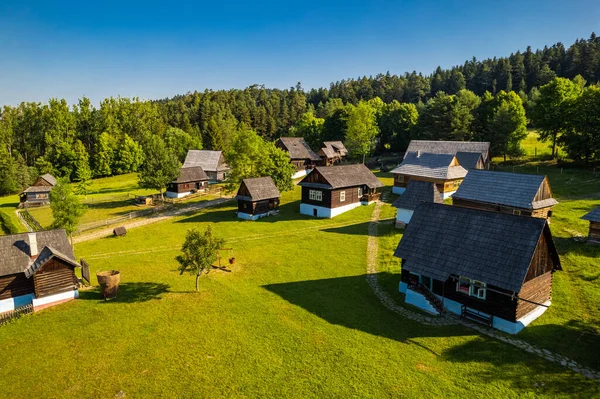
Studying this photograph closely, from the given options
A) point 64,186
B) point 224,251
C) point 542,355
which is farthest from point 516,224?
point 64,186

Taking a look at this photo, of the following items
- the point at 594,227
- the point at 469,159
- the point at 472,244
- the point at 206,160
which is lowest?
the point at 594,227

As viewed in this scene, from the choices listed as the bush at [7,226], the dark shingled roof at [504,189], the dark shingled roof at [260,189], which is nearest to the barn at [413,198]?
the dark shingled roof at [504,189]

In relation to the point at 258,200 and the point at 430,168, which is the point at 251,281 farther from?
the point at 430,168

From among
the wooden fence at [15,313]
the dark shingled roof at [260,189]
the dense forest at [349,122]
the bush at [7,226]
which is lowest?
the wooden fence at [15,313]

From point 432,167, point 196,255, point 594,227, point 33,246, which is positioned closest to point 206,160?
point 432,167

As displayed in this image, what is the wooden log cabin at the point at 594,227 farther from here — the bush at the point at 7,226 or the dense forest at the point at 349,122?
the bush at the point at 7,226

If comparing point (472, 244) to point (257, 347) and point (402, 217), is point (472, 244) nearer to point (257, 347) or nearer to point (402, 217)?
point (257, 347)
